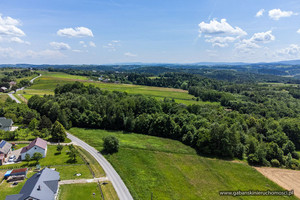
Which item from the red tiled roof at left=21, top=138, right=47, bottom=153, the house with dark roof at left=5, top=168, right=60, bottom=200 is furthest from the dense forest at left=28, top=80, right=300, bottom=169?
the house with dark roof at left=5, top=168, right=60, bottom=200

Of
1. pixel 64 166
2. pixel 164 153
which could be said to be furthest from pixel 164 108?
pixel 64 166

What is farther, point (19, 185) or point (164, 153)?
point (164, 153)

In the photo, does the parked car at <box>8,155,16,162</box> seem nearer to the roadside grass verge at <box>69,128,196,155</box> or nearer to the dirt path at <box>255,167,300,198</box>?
the roadside grass verge at <box>69,128,196,155</box>

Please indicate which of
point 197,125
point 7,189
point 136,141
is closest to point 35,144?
point 7,189

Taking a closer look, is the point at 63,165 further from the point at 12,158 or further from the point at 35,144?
the point at 12,158

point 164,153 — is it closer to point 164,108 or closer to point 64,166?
point 64,166
